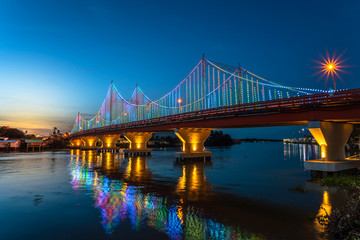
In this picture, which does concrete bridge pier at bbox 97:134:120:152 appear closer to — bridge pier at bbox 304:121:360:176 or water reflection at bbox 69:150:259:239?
bridge pier at bbox 304:121:360:176

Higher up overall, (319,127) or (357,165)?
(319,127)

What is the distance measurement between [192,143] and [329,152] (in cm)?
2601

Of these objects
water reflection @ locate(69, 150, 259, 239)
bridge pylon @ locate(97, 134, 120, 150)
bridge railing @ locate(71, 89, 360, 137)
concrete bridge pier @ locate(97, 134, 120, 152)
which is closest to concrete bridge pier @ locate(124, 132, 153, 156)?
concrete bridge pier @ locate(97, 134, 120, 152)

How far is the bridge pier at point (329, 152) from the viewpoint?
2287 centimetres

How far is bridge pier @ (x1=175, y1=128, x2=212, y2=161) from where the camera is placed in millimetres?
44750

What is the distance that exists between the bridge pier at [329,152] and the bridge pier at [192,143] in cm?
2353

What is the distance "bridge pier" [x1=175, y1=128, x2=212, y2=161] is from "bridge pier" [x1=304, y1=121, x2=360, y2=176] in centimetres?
2353

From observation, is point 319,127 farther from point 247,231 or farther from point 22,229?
point 22,229

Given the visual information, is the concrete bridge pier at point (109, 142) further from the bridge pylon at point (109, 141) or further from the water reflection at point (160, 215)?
the water reflection at point (160, 215)

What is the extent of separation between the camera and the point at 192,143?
4684 centimetres

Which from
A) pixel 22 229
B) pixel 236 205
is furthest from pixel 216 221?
pixel 22 229

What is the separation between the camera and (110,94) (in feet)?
357

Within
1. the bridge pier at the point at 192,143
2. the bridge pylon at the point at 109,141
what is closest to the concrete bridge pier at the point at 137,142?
the bridge pylon at the point at 109,141

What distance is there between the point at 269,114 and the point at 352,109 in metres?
8.51
